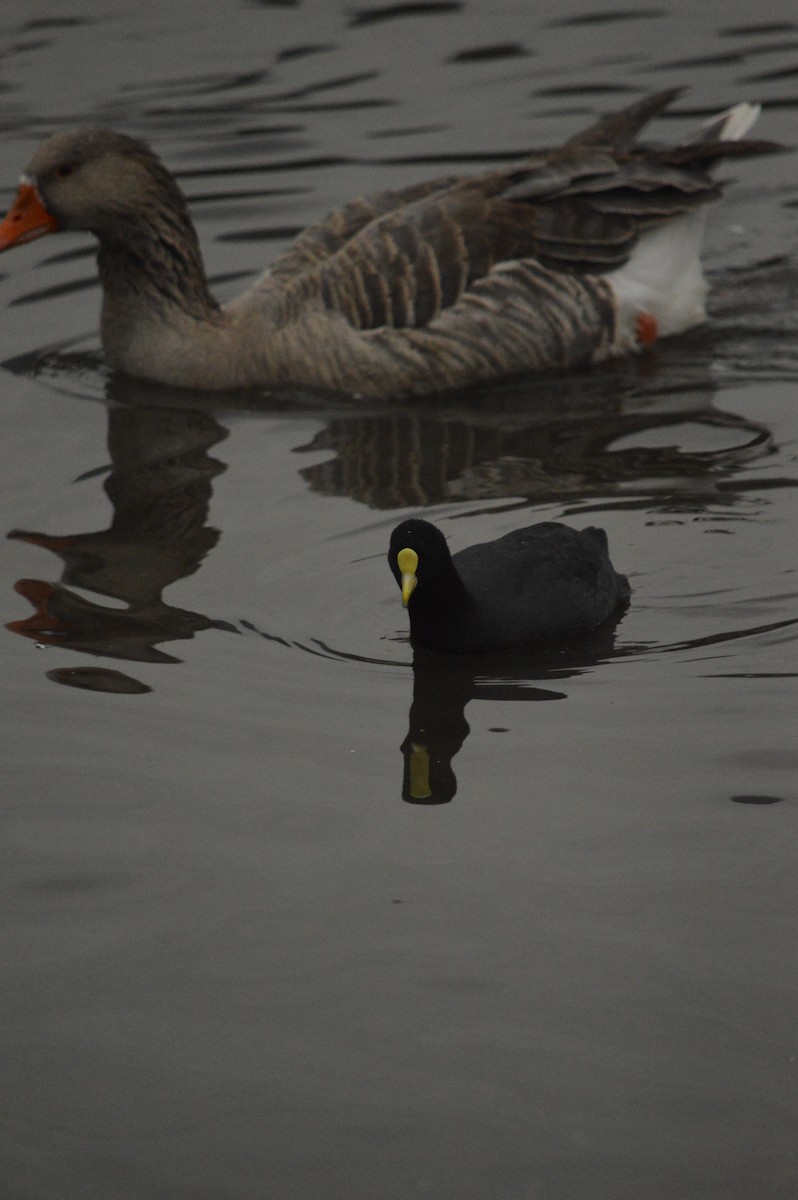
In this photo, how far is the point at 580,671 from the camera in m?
7.32

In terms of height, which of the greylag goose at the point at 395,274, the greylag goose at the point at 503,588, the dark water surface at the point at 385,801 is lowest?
the dark water surface at the point at 385,801

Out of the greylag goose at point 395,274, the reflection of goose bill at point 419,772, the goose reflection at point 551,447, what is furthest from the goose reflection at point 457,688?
the greylag goose at point 395,274

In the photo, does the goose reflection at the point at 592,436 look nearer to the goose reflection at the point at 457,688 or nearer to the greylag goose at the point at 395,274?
the greylag goose at the point at 395,274

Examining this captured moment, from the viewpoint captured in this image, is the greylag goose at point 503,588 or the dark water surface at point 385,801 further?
the greylag goose at point 503,588

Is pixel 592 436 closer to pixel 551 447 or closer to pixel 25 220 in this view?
pixel 551 447

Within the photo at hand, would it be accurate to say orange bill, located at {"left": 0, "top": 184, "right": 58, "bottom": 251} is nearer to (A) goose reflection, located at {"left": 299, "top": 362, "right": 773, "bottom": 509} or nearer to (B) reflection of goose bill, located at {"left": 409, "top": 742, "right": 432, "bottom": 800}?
(A) goose reflection, located at {"left": 299, "top": 362, "right": 773, "bottom": 509}

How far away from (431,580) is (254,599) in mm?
1063

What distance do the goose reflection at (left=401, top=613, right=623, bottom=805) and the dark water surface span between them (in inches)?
1.0

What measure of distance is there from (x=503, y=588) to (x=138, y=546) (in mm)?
2153

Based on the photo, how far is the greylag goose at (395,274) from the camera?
11.2 meters

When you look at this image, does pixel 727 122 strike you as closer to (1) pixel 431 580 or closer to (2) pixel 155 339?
(2) pixel 155 339

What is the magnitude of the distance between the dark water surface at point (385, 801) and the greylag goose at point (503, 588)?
14 centimetres

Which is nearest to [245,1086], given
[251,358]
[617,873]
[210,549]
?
[617,873]

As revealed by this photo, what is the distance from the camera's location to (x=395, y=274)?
11.2 metres
